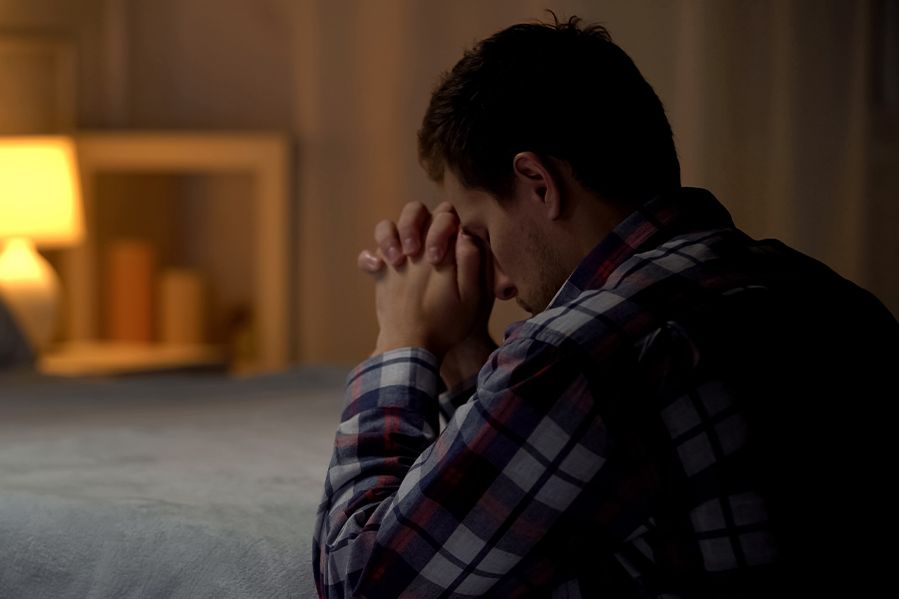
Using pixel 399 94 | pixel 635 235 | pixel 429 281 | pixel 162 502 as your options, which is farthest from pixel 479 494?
pixel 399 94

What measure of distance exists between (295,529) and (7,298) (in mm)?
2265

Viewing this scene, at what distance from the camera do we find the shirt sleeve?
0.87m

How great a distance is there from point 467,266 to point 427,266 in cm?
5

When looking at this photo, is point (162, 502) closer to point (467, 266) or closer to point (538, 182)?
point (467, 266)

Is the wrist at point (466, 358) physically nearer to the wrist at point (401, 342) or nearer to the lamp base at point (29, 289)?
the wrist at point (401, 342)

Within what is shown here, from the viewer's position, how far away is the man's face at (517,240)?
3.53 feet

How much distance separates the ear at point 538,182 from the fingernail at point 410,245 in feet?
0.67

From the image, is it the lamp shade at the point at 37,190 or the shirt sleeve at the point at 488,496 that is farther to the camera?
the lamp shade at the point at 37,190

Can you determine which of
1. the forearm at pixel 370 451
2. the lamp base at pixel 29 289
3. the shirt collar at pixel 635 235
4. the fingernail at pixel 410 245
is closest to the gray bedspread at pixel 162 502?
the forearm at pixel 370 451

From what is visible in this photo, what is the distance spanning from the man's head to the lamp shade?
8.32 feet

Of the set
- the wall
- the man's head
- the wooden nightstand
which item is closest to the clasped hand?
the man's head

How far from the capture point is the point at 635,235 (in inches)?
39.8

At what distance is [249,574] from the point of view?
47.1 inches

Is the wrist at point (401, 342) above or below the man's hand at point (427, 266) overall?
below
